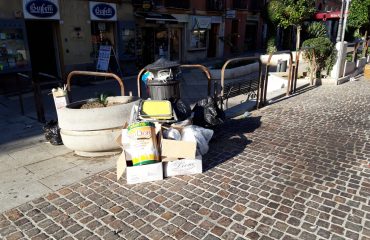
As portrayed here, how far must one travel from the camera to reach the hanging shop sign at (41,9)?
10.3 metres

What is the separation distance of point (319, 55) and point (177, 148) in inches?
361

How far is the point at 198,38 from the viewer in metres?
20.0

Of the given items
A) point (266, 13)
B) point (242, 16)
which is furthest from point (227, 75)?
point (242, 16)

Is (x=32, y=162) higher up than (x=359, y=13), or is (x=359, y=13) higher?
(x=359, y=13)

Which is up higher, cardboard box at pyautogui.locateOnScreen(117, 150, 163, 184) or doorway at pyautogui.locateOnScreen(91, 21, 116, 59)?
doorway at pyautogui.locateOnScreen(91, 21, 116, 59)

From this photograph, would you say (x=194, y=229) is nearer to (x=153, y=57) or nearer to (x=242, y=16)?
(x=153, y=57)

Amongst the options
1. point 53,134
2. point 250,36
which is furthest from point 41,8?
point 250,36

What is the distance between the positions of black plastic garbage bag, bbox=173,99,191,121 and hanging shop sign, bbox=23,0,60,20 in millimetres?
8092

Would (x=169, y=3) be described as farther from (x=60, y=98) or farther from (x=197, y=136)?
(x=197, y=136)

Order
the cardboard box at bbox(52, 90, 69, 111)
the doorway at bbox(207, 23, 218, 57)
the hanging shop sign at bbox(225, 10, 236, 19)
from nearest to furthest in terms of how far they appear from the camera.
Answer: the cardboard box at bbox(52, 90, 69, 111) < the doorway at bbox(207, 23, 218, 57) < the hanging shop sign at bbox(225, 10, 236, 19)

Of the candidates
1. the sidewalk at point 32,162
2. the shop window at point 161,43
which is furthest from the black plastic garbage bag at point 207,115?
the shop window at point 161,43

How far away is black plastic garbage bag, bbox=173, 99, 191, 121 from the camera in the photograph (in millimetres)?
4895

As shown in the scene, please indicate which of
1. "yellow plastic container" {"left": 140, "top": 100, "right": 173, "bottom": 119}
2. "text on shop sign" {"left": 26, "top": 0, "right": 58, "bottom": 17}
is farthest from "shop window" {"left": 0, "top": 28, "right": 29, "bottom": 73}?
"yellow plastic container" {"left": 140, "top": 100, "right": 173, "bottom": 119}

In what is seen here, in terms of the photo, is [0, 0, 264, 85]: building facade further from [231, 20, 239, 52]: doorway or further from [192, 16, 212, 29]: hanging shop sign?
[231, 20, 239, 52]: doorway
